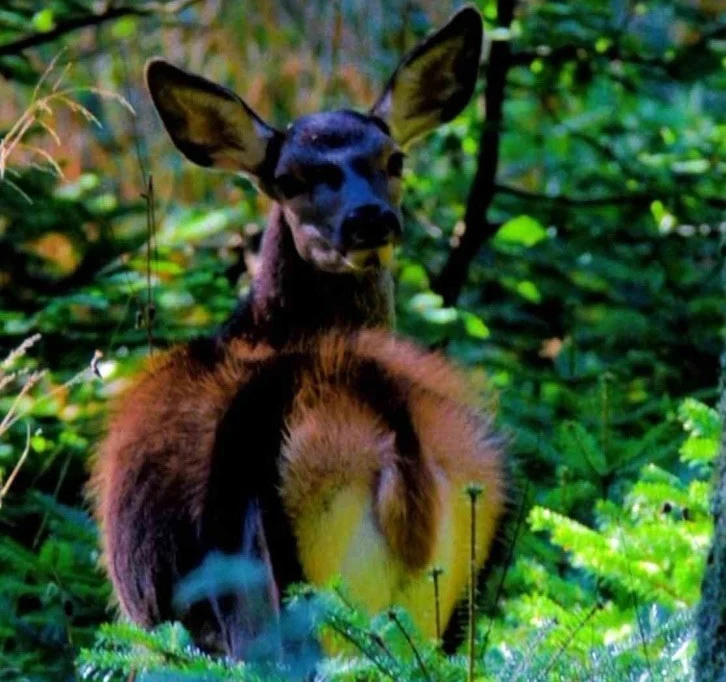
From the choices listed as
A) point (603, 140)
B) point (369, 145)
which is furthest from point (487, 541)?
point (603, 140)

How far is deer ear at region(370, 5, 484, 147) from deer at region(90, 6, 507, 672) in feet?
3.13

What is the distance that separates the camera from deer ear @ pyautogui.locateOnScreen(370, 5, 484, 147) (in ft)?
20.6

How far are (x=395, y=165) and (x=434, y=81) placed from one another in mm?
636

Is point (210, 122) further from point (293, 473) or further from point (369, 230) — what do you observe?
point (293, 473)

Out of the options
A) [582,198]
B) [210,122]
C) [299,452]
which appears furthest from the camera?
[582,198]

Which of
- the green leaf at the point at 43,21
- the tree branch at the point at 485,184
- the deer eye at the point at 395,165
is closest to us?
the deer eye at the point at 395,165

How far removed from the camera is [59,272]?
770 cm

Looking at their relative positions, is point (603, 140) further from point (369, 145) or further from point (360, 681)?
point (360, 681)

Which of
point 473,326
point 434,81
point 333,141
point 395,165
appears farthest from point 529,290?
point 333,141

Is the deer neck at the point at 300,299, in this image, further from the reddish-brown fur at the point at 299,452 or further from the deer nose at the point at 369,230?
the reddish-brown fur at the point at 299,452

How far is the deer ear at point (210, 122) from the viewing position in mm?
6035

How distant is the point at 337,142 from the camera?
5.79 metres

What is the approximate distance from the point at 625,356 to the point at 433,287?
2.56 feet

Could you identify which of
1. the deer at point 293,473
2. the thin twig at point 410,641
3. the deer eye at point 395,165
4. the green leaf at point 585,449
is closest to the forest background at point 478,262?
the green leaf at point 585,449
